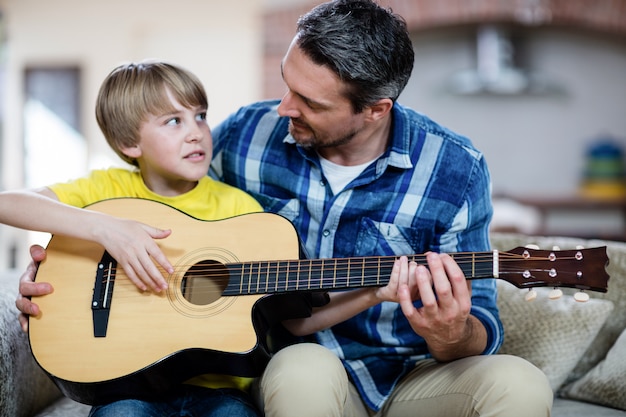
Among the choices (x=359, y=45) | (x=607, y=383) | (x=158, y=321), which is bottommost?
(x=607, y=383)

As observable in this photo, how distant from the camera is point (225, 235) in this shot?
1.54 m

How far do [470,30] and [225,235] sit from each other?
13.4 ft

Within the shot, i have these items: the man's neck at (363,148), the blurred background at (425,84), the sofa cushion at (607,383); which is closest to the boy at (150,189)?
the man's neck at (363,148)

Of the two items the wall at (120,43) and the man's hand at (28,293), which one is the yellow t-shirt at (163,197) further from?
the wall at (120,43)

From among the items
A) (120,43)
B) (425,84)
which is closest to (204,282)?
(425,84)

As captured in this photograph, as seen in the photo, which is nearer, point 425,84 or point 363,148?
point 363,148

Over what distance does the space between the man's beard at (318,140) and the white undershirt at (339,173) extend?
59mm

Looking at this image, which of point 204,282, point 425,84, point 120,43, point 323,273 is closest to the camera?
point 323,273

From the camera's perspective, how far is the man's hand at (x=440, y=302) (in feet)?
4.28

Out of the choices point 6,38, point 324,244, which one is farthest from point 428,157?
point 6,38

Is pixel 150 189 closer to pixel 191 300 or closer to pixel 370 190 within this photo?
pixel 191 300

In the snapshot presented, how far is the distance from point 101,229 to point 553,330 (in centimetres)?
108

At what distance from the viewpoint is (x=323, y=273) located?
4.63ft

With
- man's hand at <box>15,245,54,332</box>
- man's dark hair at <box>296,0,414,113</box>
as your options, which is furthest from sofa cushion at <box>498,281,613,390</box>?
man's hand at <box>15,245,54,332</box>
